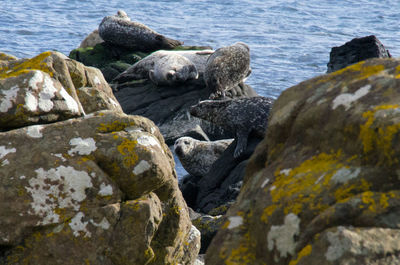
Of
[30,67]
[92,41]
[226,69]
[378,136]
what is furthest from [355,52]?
[92,41]

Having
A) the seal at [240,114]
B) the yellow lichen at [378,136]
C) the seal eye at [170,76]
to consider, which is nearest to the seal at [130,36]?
the seal eye at [170,76]

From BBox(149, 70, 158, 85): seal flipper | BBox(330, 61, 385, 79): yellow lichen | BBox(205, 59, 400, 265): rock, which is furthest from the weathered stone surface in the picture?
BBox(149, 70, 158, 85): seal flipper

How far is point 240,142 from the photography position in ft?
27.5

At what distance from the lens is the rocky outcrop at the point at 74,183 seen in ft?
11.3

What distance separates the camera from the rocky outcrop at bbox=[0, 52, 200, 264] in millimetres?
3457

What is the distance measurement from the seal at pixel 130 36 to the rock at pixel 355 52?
262 inches

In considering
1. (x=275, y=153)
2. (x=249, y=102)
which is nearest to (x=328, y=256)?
(x=275, y=153)

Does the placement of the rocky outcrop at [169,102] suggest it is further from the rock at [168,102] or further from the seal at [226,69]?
the seal at [226,69]

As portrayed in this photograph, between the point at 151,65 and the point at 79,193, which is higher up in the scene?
the point at 79,193

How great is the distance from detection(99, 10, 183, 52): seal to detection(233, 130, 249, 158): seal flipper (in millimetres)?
7669

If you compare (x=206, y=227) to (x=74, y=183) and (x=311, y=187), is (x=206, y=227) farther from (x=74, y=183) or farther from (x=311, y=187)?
(x=311, y=187)

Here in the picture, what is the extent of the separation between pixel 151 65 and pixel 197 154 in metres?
4.64

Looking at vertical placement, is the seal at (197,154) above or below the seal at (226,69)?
below

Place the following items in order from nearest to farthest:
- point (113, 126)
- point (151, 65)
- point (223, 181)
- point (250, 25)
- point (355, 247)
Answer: point (355, 247) → point (113, 126) → point (223, 181) → point (151, 65) → point (250, 25)
